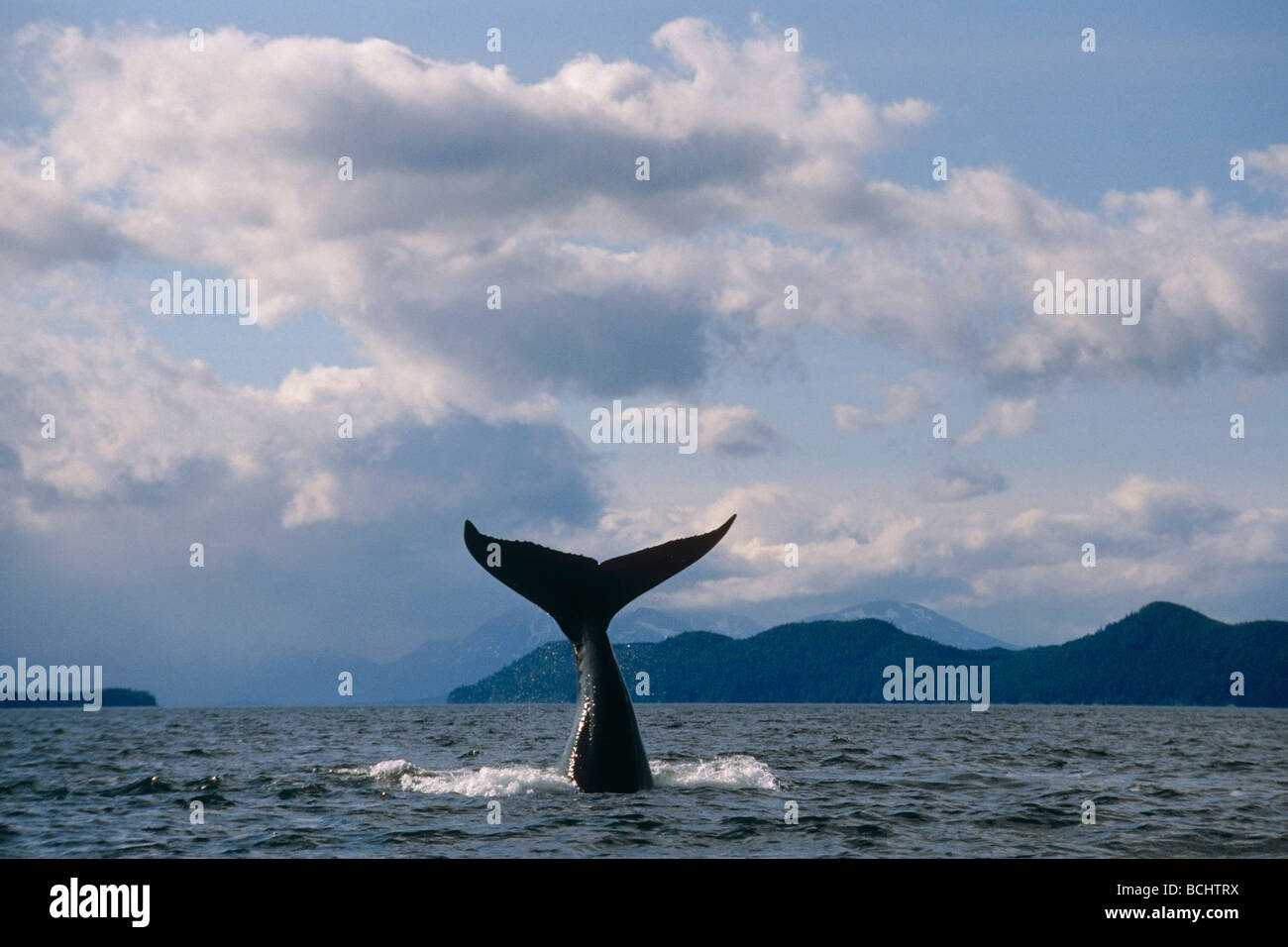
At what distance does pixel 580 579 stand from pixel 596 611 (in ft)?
1.80

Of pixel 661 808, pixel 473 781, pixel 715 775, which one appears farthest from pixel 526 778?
pixel 661 808

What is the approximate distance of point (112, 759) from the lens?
3541 cm

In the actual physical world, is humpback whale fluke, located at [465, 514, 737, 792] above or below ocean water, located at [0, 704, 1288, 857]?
above

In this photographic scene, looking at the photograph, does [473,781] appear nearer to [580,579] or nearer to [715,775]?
[715,775]

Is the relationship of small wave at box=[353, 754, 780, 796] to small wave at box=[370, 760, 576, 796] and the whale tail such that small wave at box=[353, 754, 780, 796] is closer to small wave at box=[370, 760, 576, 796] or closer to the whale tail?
small wave at box=[370, 760, 576, 796]

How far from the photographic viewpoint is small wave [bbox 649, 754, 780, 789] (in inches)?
848

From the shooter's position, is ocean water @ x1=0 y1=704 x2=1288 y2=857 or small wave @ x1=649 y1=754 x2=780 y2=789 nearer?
ocean water @ x1=0 y1=704 x2=1288 y2=857

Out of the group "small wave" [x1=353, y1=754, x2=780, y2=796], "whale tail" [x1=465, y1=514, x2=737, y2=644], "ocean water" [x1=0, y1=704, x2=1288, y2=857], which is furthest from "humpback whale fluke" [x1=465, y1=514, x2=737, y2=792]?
"small wave" [x1=353, y1=754, x2=780, y2=796]

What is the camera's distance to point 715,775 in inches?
902

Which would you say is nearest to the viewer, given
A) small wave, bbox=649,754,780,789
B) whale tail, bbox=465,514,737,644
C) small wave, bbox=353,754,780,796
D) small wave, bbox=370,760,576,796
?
whale tail, bbox=465,514,737,644

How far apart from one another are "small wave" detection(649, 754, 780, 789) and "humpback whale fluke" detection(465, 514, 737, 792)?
9.32 ft
